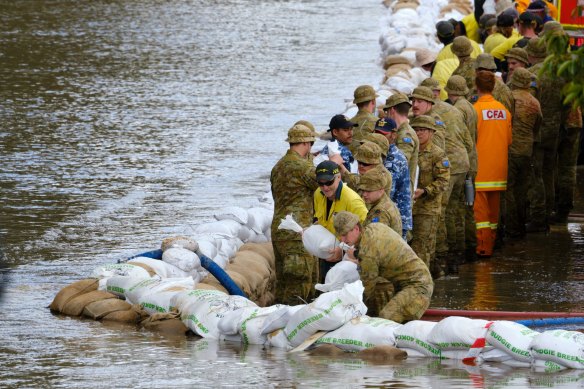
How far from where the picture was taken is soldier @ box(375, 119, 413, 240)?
480 inches

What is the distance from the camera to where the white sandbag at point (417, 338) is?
994 centimetres

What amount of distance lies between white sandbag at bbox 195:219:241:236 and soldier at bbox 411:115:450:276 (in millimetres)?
1671

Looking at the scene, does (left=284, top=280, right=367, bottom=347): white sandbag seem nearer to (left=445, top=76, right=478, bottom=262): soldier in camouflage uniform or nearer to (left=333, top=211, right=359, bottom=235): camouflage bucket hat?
(left=333, top=211, right=359, bottom=235): camouflage bucket hat

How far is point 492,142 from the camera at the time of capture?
47.6 feet

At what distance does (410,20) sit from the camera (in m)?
30.0

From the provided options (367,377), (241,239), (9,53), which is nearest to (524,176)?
(241,239)

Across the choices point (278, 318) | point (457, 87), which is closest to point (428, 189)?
point (457, 87)

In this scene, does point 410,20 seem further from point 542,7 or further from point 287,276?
point 287,276

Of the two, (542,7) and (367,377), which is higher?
(542,7)

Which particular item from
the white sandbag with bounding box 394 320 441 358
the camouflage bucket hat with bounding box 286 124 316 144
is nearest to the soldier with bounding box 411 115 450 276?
the camouflage bucket hat with bounding box 286 124 316 144

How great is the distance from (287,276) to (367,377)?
2.93 m

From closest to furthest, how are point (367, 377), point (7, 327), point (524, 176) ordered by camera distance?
point (367, 377) → point (7, 327) → point (524, 176)

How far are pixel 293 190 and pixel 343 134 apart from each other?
0.99 m

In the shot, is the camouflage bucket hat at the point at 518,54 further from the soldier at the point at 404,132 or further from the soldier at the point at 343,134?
the soldier at the point at 343,134
